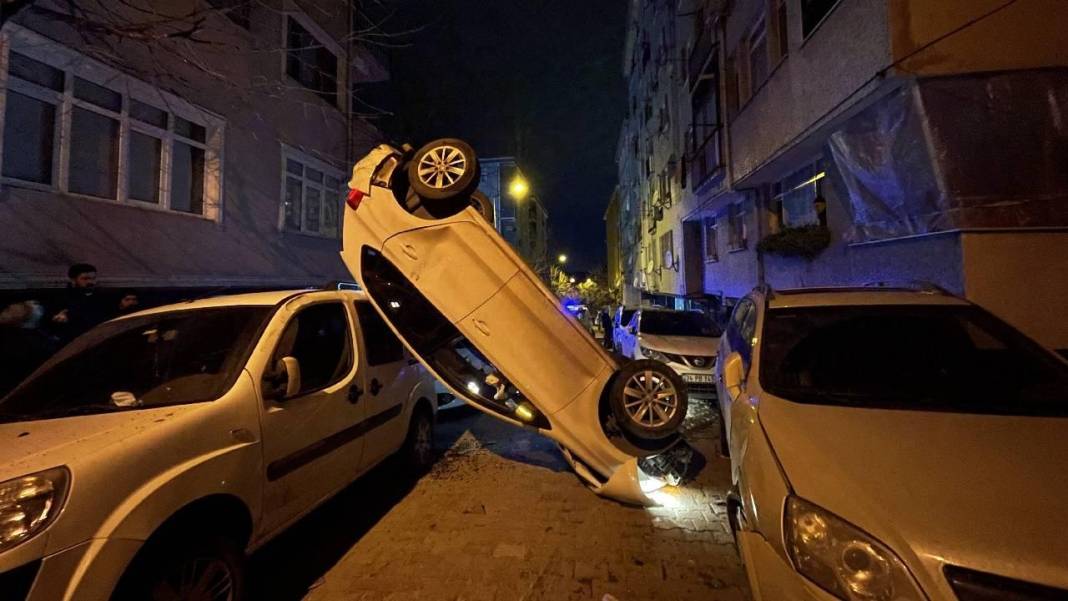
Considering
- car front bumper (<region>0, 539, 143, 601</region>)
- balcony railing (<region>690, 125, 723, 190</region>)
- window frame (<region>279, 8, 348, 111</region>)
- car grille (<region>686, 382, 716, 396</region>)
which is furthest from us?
balcony railing (<region>690, 125, 723, 190</region>)

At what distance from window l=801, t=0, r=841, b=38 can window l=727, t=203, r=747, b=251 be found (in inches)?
186

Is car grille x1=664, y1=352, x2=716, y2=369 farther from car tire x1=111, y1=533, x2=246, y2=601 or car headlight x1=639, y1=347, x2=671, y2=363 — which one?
car tire x1=111, y1=533, x2=246, y2=601

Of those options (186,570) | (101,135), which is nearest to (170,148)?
(101,135)

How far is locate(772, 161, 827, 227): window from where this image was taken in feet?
24.8

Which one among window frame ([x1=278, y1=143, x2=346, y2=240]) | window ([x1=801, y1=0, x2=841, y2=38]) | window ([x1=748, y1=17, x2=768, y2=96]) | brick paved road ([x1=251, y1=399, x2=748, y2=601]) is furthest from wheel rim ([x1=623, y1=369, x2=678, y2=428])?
window frame ([x1=278, y1=143, x2=346, y2=240])

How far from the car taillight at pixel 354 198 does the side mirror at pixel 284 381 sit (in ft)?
4.88

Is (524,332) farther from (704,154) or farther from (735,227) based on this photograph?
(704,154)

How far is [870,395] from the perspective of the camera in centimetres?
255

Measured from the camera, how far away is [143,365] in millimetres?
2887

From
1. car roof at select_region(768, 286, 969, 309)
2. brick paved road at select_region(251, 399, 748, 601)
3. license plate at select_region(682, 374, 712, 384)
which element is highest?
car roof at select_region(768, 286, 969, 309)

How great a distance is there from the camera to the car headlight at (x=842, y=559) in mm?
1552

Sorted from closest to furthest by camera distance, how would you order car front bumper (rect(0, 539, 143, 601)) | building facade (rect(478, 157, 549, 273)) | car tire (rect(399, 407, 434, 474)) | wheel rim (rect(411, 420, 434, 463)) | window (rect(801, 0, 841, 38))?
1. car front bumper (rect(0, 539, 143, 601))
2. car tire (rect(399, 407, 434, 474))
3. wheel rim (rect(411, 420, 434, 463))
4. window (rect(801, 0, 841, 38))
5. building facade (rect(478, 157, 549, 273))

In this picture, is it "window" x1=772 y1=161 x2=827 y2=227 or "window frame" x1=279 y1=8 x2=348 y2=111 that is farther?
"window frame" x1=279 y1=8 x2=348 y2=111

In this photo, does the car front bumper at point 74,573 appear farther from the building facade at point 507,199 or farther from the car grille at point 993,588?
the building facade at point 507,199
